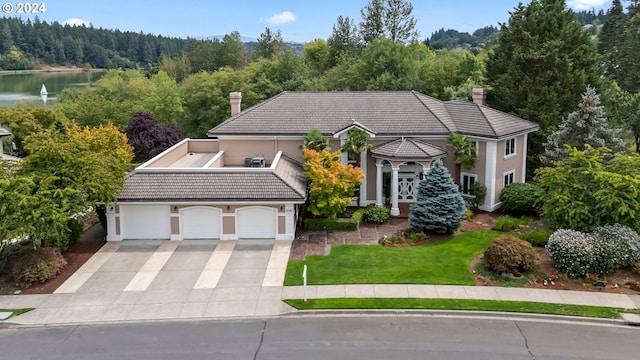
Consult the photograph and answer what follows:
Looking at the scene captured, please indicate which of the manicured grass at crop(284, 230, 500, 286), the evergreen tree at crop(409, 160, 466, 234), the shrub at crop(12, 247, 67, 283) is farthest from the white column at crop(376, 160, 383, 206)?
the shrub at crop(12, 247, 67, 283)

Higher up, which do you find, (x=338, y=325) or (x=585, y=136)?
(x=585, y=136)

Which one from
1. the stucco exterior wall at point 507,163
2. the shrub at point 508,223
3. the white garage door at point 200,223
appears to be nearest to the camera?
the white garage door at point 200,223

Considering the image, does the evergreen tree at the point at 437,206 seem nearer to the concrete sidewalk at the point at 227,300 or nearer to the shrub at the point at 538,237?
the shrub at the point at 538,237

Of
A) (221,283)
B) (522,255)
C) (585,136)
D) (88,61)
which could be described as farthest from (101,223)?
(88,61)

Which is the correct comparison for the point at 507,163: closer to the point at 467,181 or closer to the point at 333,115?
the point at 467,181

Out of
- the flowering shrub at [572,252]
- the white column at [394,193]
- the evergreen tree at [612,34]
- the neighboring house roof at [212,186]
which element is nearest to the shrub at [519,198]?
the white column at [394,193]

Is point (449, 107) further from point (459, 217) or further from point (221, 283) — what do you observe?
point (221, 283)

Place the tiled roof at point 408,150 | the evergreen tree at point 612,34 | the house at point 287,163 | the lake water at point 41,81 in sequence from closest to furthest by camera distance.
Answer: the house at point 287,163
the tiled roof at point 408,150
the evergreen tree at point 612,34
the lake water at point 41,81

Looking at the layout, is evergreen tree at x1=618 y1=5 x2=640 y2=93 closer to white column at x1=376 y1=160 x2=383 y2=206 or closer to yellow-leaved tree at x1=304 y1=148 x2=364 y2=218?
white column at x1=376 y1=160 x2=383 y2=206
